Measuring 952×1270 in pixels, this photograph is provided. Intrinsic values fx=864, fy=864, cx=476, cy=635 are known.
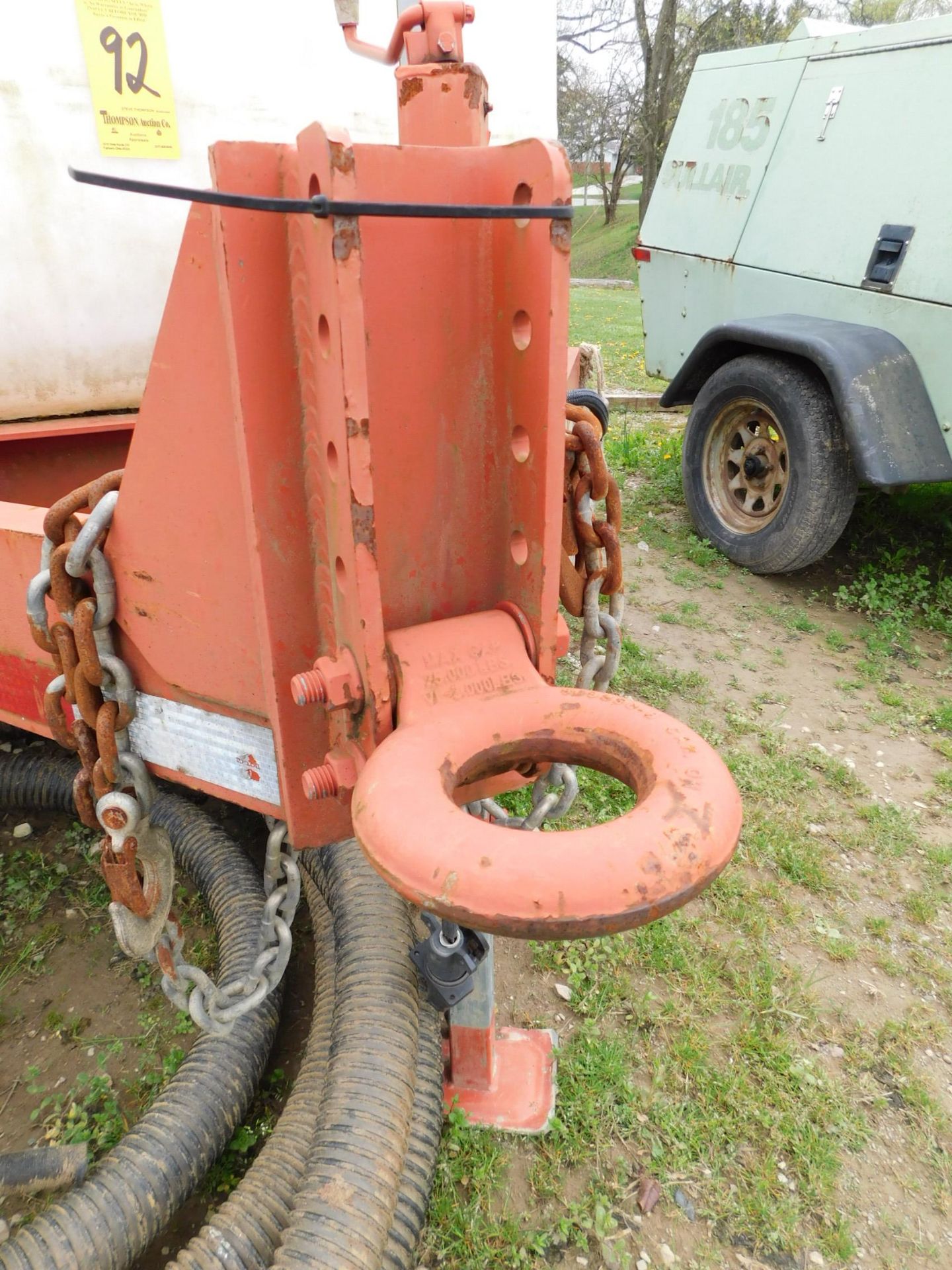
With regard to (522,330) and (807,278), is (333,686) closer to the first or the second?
(522,330)

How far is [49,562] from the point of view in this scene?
57.7 inches

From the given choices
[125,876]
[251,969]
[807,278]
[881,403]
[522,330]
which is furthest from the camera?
[807,278]

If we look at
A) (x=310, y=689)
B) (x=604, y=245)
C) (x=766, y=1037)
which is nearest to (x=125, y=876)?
(x=310, y=689)

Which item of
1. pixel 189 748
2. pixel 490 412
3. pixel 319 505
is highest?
pixel 490 412

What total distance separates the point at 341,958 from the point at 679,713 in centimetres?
211

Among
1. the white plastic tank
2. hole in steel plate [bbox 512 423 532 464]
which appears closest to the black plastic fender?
the white plastic tank

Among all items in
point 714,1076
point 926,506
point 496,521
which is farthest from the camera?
point 926,506

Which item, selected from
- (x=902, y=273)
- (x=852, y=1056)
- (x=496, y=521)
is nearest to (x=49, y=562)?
(x=496, y=521)

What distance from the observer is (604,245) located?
29.3 m

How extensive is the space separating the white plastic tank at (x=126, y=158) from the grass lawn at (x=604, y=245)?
22711 mm

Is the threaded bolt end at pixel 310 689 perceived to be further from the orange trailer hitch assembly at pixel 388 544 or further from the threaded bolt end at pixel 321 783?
the threaded bolt end at pixel 321 783

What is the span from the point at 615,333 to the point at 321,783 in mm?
13389

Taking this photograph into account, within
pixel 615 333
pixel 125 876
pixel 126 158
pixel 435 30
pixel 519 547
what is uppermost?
pixel 435 30

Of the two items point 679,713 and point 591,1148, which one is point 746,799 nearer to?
point 679,713
